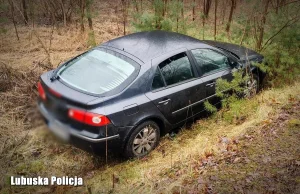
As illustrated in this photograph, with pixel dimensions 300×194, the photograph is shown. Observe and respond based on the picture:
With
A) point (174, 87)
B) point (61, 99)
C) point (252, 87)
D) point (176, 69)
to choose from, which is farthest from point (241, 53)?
point (61, 99)

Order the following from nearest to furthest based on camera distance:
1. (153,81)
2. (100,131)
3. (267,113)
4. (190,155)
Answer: (100,131) < (190,155) < (153,81) < (267,113)

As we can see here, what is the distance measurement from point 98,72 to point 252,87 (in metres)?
3.47

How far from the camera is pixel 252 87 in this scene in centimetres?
604

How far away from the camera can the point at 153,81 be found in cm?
430

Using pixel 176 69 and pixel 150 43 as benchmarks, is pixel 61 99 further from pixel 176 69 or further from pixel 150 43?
pixel 176 69

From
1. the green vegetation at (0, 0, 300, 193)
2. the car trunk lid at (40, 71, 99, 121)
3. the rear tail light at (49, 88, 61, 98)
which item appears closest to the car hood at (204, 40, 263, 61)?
the green vegetation at (0, 0, 300, 193)

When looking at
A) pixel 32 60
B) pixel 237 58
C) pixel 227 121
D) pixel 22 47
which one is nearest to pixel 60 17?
pixel 22 47

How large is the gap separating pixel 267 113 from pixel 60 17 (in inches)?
351

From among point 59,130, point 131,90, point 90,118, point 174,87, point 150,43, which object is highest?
point 150,43

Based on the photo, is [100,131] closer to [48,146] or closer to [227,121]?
[48,146]

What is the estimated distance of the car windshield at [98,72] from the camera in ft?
13.1

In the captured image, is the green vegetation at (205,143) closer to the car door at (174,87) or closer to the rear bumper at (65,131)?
the rear bumper at (65,131)

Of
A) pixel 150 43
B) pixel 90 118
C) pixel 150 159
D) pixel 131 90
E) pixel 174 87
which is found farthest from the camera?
pixel 150 43

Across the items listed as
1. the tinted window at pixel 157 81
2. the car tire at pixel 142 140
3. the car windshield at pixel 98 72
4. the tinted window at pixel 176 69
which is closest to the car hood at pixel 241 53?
the tinted window at pixel 176 69
